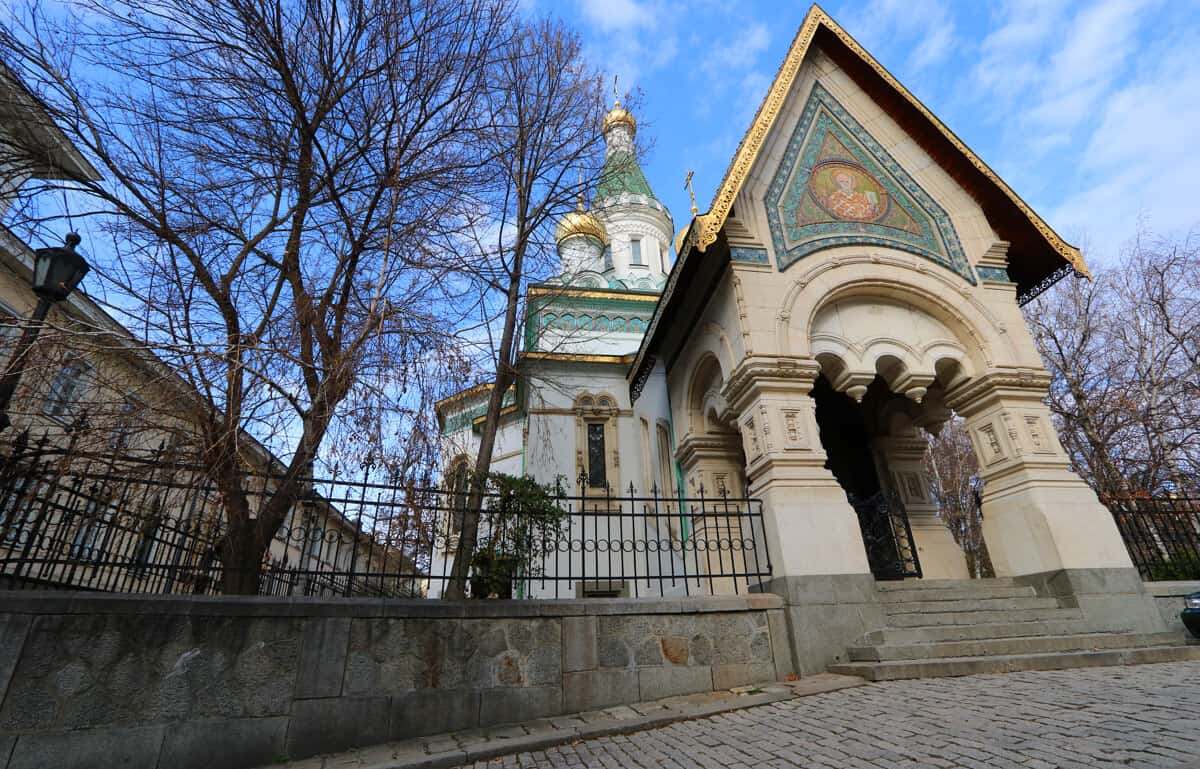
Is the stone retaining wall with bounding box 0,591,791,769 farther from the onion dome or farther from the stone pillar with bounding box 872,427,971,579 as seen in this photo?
the onion dome

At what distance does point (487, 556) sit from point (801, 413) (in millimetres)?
4360

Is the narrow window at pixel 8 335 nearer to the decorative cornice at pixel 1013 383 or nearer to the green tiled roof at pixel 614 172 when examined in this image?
the green tiled roof at pixel 614 172

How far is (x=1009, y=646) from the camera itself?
5875 mm

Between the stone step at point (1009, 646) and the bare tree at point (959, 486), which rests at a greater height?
the bare tree at point (959, 486)

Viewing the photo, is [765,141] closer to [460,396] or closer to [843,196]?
[843,196]

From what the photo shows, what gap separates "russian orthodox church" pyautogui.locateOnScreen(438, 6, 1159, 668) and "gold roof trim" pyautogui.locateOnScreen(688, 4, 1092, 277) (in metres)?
0.03

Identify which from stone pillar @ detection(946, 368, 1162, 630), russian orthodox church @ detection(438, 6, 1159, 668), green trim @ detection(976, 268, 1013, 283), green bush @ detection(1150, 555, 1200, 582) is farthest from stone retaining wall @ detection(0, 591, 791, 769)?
green trim @ detection(976, 268, 1013, 283)

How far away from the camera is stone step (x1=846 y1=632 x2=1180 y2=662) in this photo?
5707 mm

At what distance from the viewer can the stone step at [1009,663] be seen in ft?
17.6

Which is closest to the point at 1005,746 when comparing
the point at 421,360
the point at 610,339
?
the point at 421,360

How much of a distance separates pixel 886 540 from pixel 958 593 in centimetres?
276

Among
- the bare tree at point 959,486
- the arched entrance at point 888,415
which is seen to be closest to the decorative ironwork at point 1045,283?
the arched entrance at point 888,415

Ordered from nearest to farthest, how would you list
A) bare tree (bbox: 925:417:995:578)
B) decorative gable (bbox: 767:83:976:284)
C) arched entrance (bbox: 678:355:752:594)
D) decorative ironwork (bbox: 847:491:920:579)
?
decorative gable (bbox: 767:83:976:284) < decorative ironwork (bbox: 847:491:920:579) < arched entrance (bbox: 678:355:752:594) < bare tree (bbox: 925:417:995:578)

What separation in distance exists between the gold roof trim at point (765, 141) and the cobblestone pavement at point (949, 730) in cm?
548
